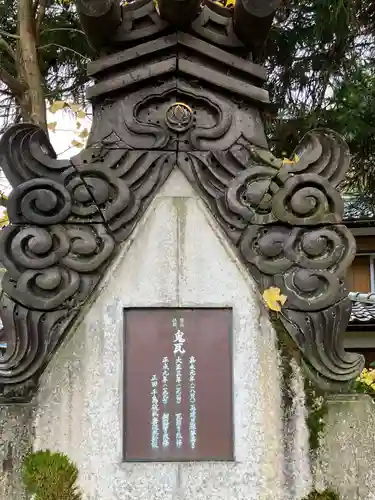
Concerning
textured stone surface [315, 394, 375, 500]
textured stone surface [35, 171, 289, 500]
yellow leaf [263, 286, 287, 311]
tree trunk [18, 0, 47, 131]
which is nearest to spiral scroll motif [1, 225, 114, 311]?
textured stone surface [35, 171, 289, 500]

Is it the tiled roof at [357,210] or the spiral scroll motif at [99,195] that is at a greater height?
the tiled roof at [357,210]

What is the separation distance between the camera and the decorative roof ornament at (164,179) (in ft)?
12.6

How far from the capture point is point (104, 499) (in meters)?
3.62

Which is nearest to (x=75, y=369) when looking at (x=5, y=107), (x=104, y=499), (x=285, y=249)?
(x=104, y=499)

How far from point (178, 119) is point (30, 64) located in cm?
369

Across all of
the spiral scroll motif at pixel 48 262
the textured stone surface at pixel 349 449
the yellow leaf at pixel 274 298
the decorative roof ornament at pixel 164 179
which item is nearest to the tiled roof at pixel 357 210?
the decorative roof ornament at pixel 164 179

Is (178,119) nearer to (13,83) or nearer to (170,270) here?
(170,270)

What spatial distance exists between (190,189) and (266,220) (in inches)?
21.0

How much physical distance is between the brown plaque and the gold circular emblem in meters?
1.21

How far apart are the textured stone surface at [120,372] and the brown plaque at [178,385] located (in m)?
0.06

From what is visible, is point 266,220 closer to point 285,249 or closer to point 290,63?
point 285,249

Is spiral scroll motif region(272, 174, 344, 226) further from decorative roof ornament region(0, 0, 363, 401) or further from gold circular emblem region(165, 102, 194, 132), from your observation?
gold circular emblem region(165, 102, 194, 132)

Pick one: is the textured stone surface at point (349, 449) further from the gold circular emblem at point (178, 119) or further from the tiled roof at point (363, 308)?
the tiled roof at point (363, 308)

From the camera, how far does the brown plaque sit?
3.70 m
